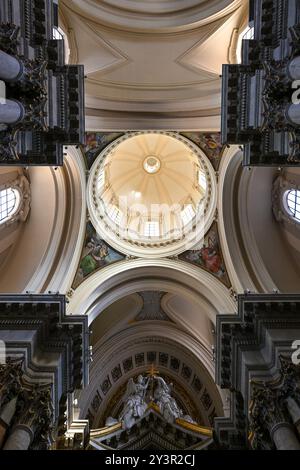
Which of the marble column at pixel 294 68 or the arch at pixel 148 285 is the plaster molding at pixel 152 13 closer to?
the marble column at pixel 294 68

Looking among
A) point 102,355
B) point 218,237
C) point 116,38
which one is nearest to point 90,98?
point 116,38

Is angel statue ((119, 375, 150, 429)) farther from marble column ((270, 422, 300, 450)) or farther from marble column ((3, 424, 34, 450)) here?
marble column ((270, 422, 300, 450))

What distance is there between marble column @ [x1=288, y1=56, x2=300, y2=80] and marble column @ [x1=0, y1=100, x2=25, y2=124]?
212 inches

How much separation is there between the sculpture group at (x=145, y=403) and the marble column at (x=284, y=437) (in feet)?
21.0

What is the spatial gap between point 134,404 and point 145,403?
17.8 inches

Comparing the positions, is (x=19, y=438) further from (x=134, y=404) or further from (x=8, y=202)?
(x=8, y=202)

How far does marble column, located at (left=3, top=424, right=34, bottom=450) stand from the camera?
917 cm

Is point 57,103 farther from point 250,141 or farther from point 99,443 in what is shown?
point 99,443

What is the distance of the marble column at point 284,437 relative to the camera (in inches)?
370

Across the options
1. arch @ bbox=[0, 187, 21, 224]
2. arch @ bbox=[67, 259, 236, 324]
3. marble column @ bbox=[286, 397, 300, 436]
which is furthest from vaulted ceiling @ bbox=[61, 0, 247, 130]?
marble column @ bbox=[286, 397, 300, 436]

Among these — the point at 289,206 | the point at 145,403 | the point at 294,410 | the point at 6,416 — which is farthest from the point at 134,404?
the point at 289,206

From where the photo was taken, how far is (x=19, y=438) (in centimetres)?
937

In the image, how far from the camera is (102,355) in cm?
2019

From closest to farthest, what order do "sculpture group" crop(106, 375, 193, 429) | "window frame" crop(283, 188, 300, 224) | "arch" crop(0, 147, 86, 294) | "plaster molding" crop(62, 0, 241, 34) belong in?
"plaster molding" crop(62, 0, 241, 34), "arch" crop(0, 147, 86, 294), "sculpture group" crop(106, 375, 193, 429), "window frame" crop(283, 188, 300, 224)
